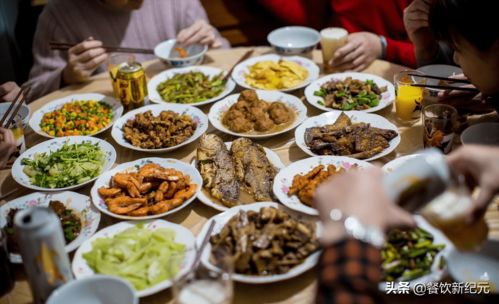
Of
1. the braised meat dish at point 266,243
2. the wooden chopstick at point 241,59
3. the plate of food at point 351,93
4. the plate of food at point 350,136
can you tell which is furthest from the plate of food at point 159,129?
the braised meat dish at point 266,243

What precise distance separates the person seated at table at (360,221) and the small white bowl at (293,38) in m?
2.09

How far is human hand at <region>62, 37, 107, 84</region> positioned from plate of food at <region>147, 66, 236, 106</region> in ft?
1.16

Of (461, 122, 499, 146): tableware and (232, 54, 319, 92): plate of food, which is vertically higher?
(461, 122, 499, 146): tableware

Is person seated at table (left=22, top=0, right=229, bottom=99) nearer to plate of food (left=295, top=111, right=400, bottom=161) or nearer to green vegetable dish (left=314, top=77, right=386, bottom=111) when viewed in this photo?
green vegetable dish (left=314, top=77, right=386, bottom=111)

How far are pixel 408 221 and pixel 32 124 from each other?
2.14m

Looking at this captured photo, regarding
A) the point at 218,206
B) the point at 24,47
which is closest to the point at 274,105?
the point at 218,206

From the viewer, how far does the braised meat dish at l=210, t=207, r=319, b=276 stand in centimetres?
166

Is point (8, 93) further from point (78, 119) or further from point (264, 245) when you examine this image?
point (264, 245)

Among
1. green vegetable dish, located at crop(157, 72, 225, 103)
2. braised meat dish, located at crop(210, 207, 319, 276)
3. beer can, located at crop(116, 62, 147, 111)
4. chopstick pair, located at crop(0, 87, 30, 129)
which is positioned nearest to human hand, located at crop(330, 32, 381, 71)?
green vegetable dish, located at crop(157, 72, 225, 103)

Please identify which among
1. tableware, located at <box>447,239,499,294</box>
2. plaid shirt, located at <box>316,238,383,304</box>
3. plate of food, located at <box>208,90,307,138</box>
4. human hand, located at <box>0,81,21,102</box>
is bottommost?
plate of food, located at <box>208,90,307,138</box>

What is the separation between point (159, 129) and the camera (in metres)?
2.50

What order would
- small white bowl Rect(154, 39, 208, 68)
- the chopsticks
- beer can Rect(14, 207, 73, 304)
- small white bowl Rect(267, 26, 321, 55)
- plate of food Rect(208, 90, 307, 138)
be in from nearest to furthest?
beer can Rect(14, 207, 73, 304) < plate of food Rect(208, 90, 307, 138) < the chopsticks < small white bowl Rect(154, 39, 208, 68) < small white bowl Rect(267, 26, 321, 55)

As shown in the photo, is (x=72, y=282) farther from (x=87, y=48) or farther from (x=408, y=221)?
(x=87, y=48)

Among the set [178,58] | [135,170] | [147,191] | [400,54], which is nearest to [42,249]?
[147,191]
